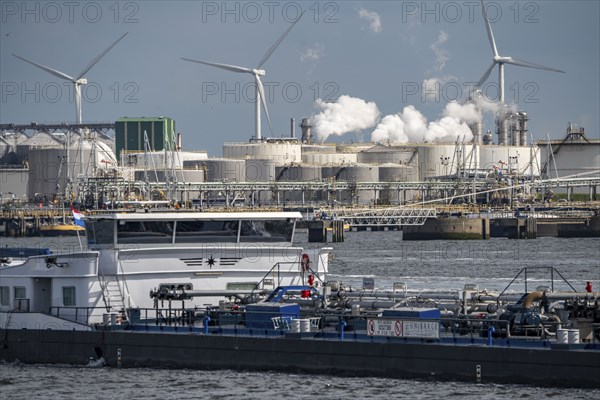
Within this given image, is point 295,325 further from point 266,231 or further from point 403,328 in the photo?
point 266,231

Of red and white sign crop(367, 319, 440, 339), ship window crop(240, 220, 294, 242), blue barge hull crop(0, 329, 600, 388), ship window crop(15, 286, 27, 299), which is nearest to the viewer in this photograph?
blue barge hull crop(0, 329, 600, 388)

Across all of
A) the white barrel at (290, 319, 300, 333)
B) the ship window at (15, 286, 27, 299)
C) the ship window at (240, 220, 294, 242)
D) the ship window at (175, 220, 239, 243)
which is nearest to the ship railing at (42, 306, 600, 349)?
the white barrel at (290, 319, 300, 333)

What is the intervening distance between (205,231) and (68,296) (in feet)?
15.6

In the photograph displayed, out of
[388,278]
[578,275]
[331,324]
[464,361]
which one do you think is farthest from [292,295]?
[578,275]

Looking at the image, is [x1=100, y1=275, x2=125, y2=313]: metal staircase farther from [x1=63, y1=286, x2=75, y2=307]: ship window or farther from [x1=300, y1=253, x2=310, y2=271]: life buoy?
[x1=300, y1=253, x2=310, y2=271]: life buoy

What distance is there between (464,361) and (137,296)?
11.9 metres

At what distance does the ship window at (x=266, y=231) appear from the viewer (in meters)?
41.8

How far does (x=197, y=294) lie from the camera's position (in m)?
39.7

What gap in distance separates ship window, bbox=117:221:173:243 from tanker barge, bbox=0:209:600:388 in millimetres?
42

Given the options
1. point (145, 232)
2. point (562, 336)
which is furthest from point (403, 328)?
point (145, 232)

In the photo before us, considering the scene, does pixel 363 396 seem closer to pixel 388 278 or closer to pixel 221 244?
pixel 221 244

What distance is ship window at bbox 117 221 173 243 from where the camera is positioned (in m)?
40.8

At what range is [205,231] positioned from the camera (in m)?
41.5

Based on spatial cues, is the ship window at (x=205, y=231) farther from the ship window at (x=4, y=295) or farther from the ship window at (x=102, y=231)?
the ship window at (x=4, y=295)
